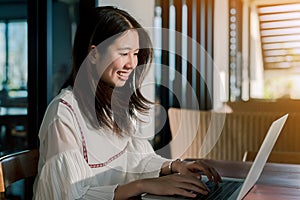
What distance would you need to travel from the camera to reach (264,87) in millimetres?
7375

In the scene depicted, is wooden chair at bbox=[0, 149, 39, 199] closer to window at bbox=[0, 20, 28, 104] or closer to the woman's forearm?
the woman's forearm

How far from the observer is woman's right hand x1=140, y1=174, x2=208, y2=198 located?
932 mm

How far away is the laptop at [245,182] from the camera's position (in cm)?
91

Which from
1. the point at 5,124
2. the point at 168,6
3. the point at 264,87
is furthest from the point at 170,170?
the point at 264,87

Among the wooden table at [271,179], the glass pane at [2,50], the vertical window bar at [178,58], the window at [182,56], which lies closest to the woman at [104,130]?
the wooden table at [271,179]

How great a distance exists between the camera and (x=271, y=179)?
128 cm

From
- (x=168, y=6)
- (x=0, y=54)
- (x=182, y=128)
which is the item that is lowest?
(x=182, y=128)

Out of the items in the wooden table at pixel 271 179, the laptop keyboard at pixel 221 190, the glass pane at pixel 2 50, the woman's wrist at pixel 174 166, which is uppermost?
the glass pane at pixel 2 50

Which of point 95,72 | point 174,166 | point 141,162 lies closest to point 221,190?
point 174,166

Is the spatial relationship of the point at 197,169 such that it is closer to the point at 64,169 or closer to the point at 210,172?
the point at 210,172

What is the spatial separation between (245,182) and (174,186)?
147 mm

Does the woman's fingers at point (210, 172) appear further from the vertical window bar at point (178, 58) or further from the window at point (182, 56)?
the vertical window bar at point (178, 58)

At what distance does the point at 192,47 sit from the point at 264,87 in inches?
133

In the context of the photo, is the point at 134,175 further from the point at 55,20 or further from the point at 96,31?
the point at 55,20
